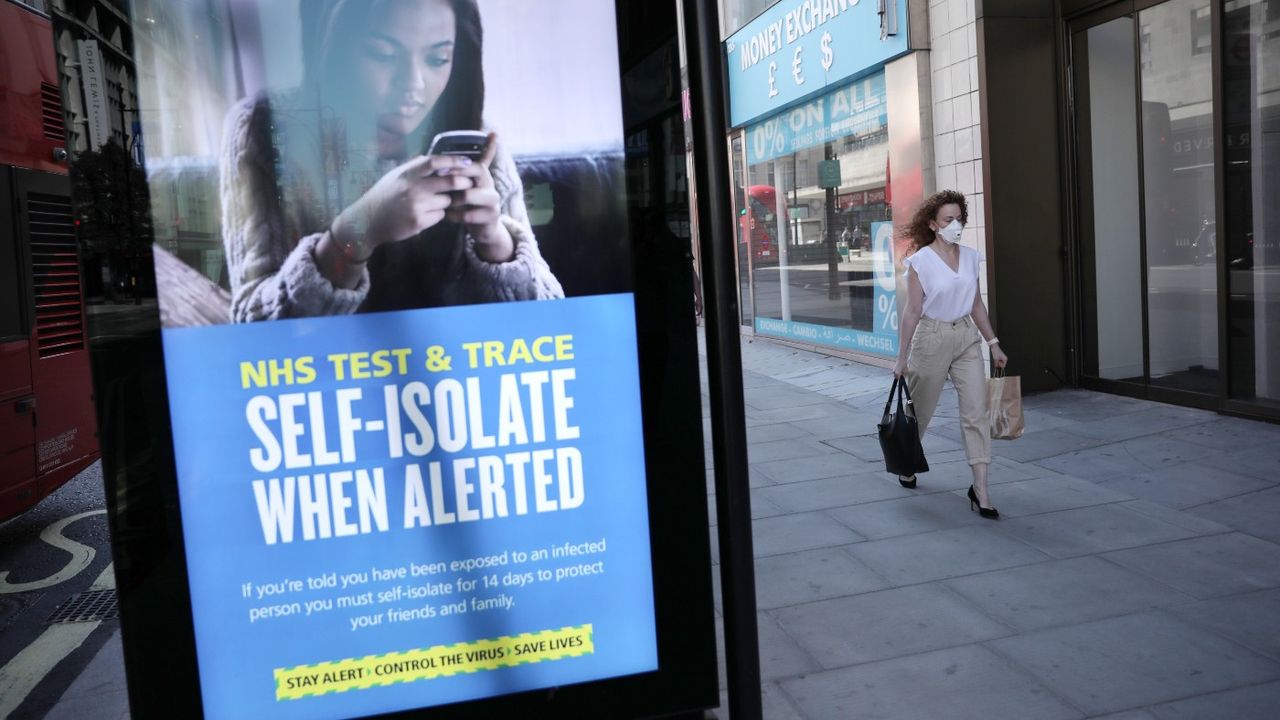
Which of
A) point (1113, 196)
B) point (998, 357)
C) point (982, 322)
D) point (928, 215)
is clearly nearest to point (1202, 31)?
point (1113, 196)

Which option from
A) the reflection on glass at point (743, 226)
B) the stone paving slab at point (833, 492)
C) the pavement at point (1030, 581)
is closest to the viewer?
the pavement at point (1030, 581)

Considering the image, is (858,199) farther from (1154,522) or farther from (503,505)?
(503,505)

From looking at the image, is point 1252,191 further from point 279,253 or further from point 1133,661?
point 279,253

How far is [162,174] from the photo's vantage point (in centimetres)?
249

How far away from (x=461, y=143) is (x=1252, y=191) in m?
7.27

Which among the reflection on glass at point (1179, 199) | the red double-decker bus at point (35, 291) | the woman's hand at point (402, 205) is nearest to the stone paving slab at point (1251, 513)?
the reflection on glass at point (1179, 199)

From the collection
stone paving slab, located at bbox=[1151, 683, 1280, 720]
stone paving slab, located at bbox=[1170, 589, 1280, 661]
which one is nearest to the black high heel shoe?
stone paving slab, located at bbox=[1170, 589, 1280, 661]

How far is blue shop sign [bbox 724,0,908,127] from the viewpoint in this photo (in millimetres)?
10961

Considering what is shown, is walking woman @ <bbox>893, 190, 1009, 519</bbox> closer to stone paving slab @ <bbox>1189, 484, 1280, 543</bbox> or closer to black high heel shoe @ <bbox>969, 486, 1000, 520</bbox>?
black high heel shoe @ <bbox>969, 486, 1000, 520</bbox>

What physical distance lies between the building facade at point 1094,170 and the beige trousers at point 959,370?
311cm

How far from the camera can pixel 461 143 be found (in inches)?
103

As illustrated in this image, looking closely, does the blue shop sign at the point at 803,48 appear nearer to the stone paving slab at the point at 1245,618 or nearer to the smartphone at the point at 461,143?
the stone paving slab at the point at 1245,618

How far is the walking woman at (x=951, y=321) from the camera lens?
597 cm

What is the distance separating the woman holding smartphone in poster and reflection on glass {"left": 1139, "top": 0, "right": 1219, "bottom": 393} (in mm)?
7456
